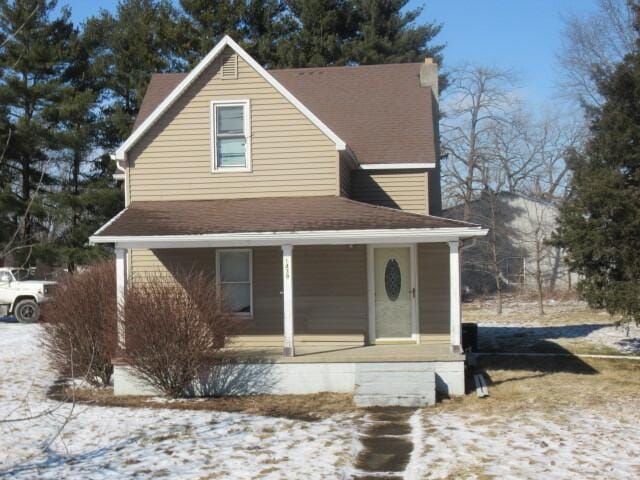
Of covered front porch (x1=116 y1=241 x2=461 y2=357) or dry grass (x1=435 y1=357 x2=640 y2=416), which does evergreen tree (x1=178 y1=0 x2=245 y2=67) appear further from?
dry grass (x1=435 y1=357 x2=640 y2=416)

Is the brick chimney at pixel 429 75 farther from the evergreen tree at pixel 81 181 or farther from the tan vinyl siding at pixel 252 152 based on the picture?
the evergreen tree at pixel 81 181

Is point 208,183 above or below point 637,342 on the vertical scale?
above

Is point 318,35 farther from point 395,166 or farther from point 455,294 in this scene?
point 455,294

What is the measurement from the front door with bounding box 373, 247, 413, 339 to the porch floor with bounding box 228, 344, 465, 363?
30.8 inches

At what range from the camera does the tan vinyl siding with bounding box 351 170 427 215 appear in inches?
639

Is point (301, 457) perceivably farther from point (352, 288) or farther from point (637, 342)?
point (637, 342)

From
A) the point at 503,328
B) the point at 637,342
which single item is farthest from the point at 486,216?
the point at 637,342

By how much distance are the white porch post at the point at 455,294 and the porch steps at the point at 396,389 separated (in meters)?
1.03

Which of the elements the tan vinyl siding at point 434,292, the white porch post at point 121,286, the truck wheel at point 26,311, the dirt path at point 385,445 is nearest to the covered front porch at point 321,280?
the tan vinyl siding at point 434,292

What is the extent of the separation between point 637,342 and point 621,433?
1113cm

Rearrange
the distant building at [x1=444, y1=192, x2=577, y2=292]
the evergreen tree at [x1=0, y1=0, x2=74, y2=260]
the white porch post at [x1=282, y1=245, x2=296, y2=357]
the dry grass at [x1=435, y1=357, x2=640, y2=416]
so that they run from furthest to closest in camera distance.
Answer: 1. the distant building at [x1=444, y1=192, x2=577, y2=292]
2. the evergreen tree at [x1=0, y1=0, x2=74, y2=260]
3. the white porch post at [x1=282, y1=245, x2=296, y2=357]
4. the dry grass at [x1=435, y1=357, x2=640, y2=416]

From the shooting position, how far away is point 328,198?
14961 mm

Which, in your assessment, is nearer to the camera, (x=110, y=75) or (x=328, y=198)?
(x=328, y=198)

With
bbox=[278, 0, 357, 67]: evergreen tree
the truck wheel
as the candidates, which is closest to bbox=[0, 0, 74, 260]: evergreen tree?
the truck wheel
